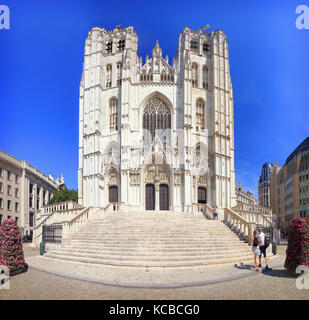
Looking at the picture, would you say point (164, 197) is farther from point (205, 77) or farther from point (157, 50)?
point (157, 50)

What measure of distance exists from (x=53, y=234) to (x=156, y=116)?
68.5ft

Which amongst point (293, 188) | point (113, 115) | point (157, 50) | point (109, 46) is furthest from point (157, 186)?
point (293, 188)

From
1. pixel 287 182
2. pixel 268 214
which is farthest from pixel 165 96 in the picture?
pixel 287 182

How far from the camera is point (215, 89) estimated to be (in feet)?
115

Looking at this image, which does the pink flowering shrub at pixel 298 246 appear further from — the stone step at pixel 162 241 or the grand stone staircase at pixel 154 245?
the stone step at pixel 162 241

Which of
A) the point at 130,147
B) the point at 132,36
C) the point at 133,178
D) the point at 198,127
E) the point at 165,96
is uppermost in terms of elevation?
the point at 132,36

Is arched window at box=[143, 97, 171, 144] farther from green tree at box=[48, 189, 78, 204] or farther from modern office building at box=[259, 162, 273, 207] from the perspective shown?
modern office building at box=[259, 162, 273, 207]

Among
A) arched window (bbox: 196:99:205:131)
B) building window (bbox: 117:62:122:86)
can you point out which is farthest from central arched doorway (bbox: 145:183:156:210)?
building window (bbox: 117:62:122:86)

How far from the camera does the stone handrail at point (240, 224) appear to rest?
1554cm

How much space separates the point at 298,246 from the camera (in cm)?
959
